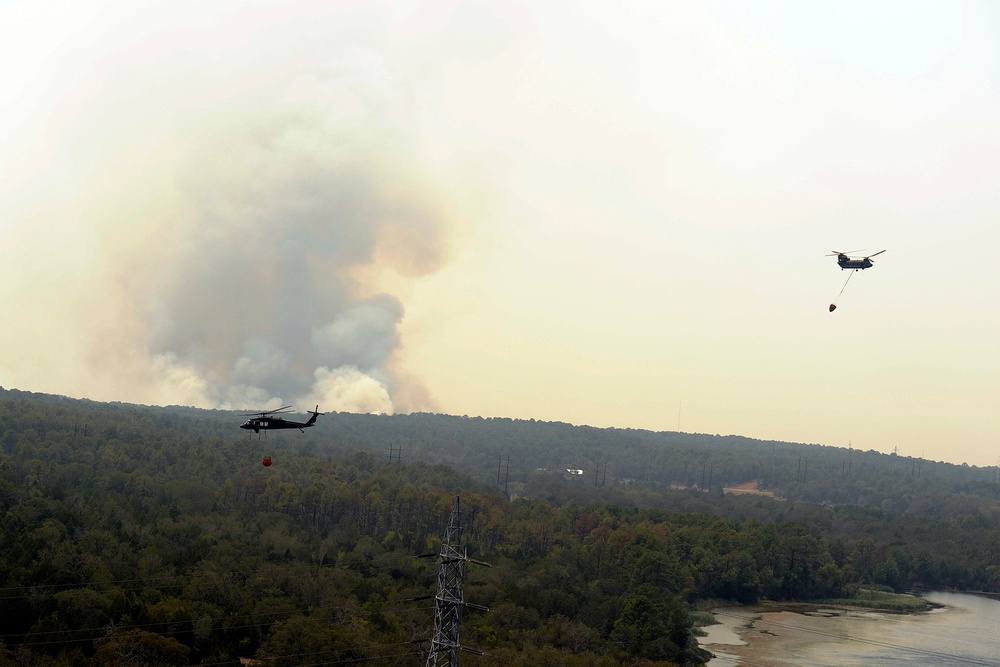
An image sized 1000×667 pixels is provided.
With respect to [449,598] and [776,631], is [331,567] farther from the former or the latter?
[449,598]

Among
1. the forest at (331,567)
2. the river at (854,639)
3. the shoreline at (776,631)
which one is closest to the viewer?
the forest at (331,567)

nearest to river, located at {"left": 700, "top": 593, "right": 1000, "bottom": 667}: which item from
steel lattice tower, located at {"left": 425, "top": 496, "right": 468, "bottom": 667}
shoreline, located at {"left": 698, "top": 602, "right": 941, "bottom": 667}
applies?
shoreline, located at {"left": 698, "top": 602, "right": 941, "bottom": 667}

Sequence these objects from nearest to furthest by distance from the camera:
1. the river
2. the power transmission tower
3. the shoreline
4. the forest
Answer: the power transmission tower < the forest < the river < the shoreline

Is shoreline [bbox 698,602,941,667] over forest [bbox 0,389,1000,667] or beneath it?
beneath

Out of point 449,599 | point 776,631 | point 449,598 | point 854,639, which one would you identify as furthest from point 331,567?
point 854,639

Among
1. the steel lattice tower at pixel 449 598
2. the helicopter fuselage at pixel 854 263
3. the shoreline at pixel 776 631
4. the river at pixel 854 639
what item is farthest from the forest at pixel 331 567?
the helicopter fuselage at pixel 854 263

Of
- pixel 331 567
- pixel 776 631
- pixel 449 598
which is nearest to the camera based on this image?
pixel 449 598

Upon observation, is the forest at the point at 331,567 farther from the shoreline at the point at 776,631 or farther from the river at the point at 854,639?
the river at the point at 854,639

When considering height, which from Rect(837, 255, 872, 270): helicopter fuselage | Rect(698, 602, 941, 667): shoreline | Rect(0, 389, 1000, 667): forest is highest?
Rect(837, 255, 872, 270): helicopter fuselage

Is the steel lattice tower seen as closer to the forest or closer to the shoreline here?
the forest
